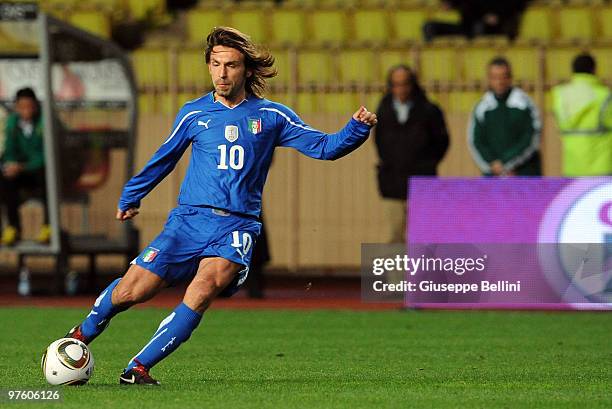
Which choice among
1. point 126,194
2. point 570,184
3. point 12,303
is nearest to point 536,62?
point 570,184

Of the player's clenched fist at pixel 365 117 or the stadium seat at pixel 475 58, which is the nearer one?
the player's clenched fist at pixel 365 117

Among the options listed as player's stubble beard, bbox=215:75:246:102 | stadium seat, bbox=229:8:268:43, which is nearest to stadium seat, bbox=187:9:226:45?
stadium seat, bbox=229:8:268:43

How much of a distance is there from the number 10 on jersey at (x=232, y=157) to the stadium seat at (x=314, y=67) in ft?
37.6

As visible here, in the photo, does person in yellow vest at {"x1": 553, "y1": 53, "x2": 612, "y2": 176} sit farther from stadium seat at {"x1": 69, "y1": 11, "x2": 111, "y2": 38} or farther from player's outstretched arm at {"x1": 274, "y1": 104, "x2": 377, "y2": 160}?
stadium seat at {"x1": 69, "y1": 11, "x2": 111, "y2": 38}

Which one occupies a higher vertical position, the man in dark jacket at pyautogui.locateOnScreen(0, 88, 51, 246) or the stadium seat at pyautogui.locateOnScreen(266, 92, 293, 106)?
the stadium seat at pyautogui.locateOnScreen(266, 92, 293, 106)

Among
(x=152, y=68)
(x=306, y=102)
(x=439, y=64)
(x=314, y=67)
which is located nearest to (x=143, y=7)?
(x=152, y=68)

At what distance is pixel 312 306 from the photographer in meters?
15.4

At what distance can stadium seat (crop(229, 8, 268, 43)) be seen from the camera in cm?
2050

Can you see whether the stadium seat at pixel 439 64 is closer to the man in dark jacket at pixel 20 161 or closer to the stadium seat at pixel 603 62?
the stadium seat at pixel 603 62

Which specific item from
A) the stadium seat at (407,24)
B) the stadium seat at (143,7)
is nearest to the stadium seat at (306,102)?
the stadium seat at (407,24)

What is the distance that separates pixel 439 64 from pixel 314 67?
5.20 ft

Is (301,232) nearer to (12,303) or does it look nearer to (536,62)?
(536,62)

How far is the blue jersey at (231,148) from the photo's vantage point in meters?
8.34

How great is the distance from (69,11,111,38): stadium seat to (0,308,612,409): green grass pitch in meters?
6.39
